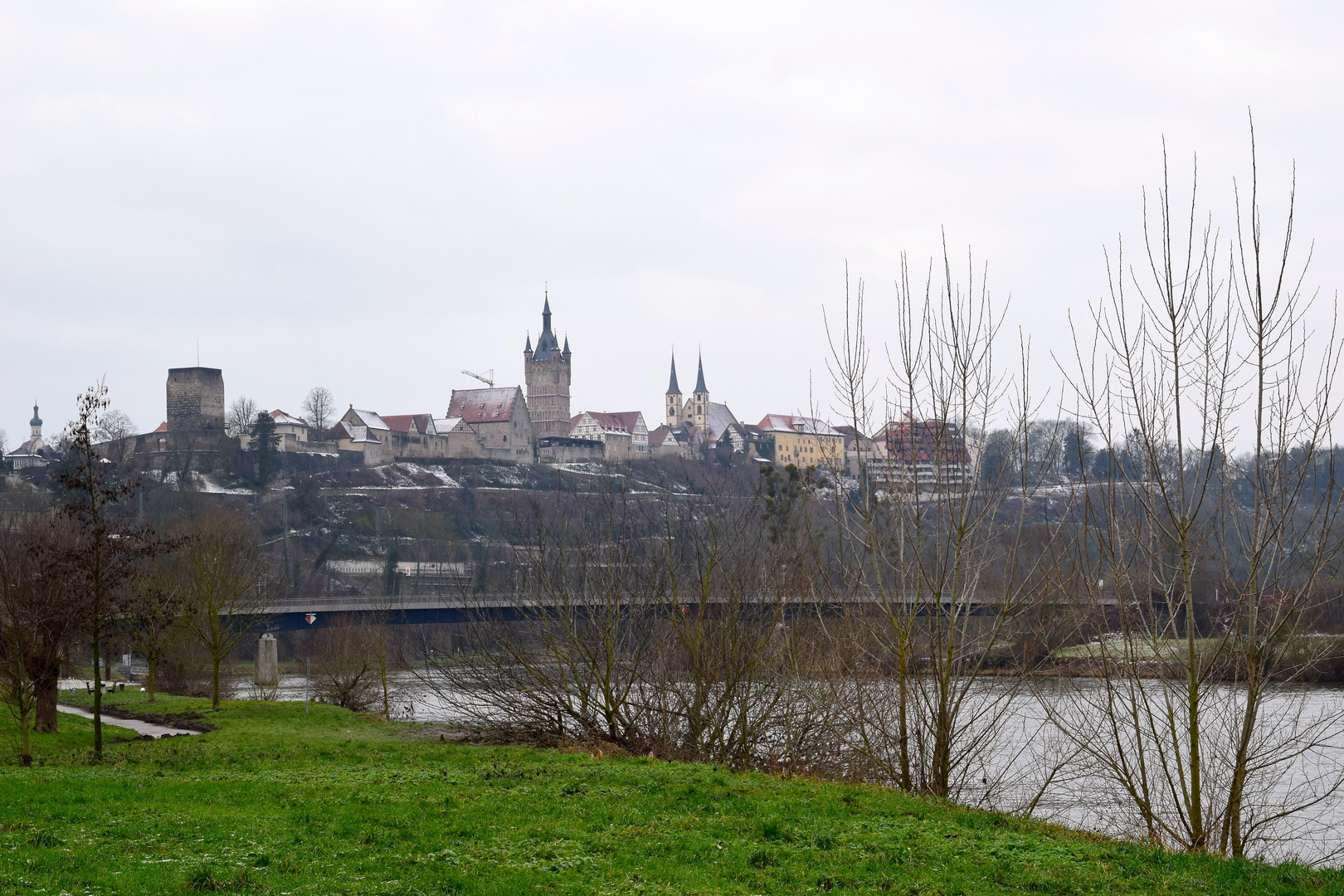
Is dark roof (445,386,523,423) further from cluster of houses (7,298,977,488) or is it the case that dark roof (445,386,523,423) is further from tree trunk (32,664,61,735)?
tree trunk (32,664,61,735)

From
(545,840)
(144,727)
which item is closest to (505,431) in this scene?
(144,727)

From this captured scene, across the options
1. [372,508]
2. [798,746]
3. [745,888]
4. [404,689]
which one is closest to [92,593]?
[798,746]

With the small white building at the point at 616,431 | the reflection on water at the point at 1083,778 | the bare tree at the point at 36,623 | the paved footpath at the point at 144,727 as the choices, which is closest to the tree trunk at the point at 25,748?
the bare tree at the point at 36,623

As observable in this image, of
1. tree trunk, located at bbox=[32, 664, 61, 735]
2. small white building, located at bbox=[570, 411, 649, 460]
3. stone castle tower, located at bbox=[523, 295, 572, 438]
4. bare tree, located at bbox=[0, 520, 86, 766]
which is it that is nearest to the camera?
bare tree, located at bbox=[0, 520, 86, 766]

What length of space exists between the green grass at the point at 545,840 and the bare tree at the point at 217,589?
1644 cm

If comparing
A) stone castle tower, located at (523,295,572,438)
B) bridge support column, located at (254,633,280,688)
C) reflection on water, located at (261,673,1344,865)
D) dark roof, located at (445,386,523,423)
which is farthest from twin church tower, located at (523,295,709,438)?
reflection on water, located at (261,673,1344,865)

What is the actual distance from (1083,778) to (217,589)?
89.7ft

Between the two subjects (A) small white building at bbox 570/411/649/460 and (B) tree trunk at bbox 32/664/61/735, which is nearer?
(B) tree trunk at bbox 32/664/61/735

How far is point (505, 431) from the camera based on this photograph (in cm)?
15988

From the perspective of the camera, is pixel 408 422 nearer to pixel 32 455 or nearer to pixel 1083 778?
pixel 32 455

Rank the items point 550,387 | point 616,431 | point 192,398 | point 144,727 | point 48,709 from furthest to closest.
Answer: point 550,387, point 616,431, point 192,398, point 144,727, point 48,709

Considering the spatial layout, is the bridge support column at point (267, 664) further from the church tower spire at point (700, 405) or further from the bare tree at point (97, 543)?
the church tower spire at point (700, 405)

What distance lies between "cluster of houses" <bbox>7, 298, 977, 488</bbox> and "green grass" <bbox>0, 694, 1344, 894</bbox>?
326 ft

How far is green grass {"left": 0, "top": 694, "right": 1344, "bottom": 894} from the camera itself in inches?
346
